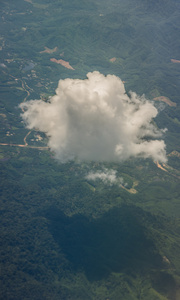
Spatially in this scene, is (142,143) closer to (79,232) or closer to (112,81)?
(112,81)

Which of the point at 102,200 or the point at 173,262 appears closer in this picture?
the point at 173,262

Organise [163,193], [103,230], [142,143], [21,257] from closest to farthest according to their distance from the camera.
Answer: [21,257]
[103,230]
[163,193]
[142,143]

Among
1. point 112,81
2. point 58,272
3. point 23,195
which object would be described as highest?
point 112,81

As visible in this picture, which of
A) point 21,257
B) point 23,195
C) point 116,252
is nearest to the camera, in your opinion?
point 21,257

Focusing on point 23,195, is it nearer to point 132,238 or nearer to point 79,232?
point 79,232

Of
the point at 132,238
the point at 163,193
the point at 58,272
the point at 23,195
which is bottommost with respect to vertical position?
the point at 58,272

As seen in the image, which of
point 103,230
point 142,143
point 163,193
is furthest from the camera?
point 142,143

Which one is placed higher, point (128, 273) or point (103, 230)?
point (103, 230)

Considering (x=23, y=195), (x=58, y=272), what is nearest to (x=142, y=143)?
(x=23, y=195)

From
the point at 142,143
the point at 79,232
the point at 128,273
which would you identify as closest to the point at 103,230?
the point at 79,232

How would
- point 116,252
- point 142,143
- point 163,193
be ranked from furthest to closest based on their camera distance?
point 142,143, point 163,193, point 116,252
